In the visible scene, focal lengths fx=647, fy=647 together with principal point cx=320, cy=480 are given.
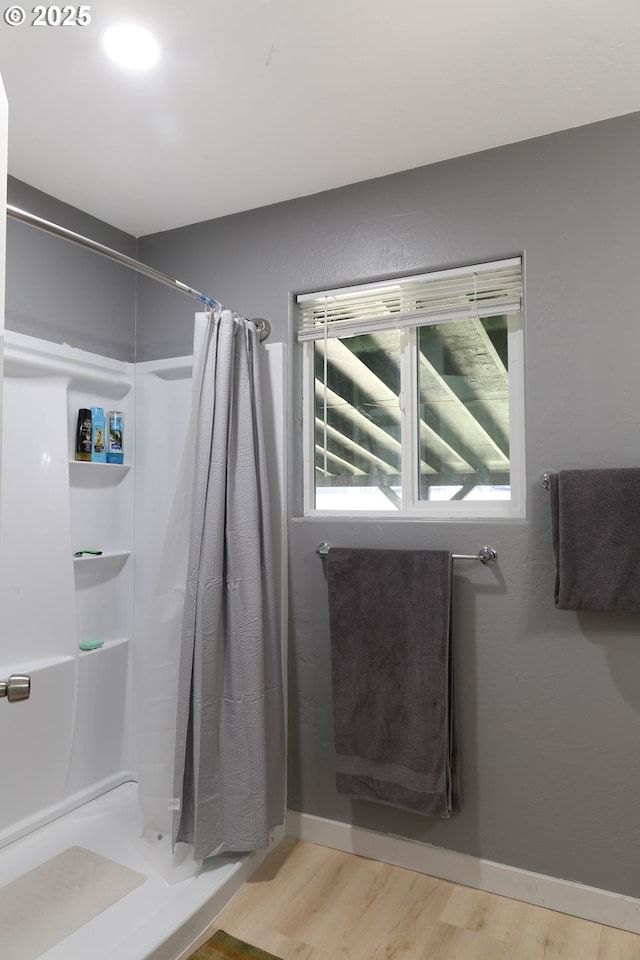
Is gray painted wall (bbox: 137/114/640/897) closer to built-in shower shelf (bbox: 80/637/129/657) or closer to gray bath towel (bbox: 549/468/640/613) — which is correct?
gray bath towel (bbox: 549/468/640/613)

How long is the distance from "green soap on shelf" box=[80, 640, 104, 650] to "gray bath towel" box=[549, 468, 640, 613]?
5.50 ft

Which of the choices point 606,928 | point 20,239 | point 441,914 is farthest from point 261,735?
point 20,239

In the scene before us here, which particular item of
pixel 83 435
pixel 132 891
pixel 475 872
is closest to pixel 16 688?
pixel 132 891

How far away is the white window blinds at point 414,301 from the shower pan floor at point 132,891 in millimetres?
1806

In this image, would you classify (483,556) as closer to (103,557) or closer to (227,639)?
(227,639)

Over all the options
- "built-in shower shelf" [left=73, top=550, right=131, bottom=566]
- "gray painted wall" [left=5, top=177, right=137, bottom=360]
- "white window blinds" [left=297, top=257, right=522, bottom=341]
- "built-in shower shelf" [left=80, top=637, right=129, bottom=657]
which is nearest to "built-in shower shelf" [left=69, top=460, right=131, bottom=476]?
"built-in shower shelf" [left=73, top=550, right=131, bottom=566]

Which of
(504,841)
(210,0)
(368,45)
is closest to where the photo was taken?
(210,0)

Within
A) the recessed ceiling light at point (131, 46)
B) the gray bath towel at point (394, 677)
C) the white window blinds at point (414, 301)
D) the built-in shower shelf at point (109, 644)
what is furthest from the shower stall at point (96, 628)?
the recessed ceiling light at point (131, 46)

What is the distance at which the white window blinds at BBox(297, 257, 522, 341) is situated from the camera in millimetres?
2084

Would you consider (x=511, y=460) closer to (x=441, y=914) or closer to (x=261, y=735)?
(x=261, y=735)

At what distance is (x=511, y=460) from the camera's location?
2.11m

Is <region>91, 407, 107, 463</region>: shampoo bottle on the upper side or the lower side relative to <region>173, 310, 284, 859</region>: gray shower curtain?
upper

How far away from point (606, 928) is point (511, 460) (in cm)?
137

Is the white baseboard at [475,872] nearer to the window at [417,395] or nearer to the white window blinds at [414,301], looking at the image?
the window at [417,395]
